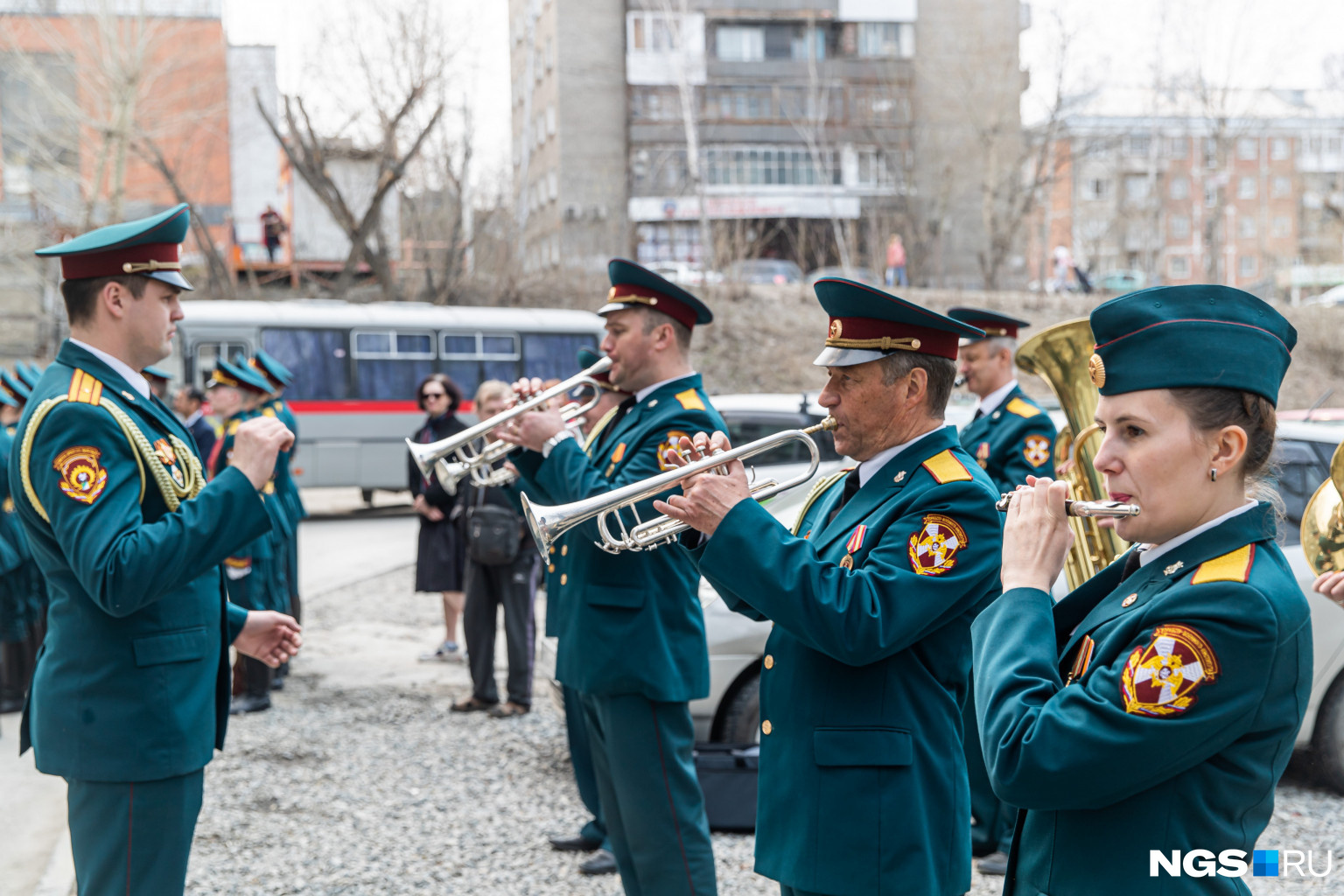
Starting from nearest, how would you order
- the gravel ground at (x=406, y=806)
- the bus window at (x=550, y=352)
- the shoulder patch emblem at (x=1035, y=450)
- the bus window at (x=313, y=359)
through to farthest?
1. the gravel ground at (x=406, y=806)
2. the shoulder patch emblem at (x=1035, y=450)
3. the bus window at (x=313, y=359)
4. the bus window at (x=550, y=352)

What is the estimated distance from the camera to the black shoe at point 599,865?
15.8ft

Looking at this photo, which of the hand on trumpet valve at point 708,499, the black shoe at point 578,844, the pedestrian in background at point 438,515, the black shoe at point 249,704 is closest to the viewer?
the hand on trumpet valve at point 708,499

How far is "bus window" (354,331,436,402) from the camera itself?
18.8 m

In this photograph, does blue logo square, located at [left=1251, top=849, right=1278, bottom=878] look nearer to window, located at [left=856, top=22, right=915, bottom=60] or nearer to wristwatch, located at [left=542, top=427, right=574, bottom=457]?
wristwatch, located at [left=542, top=427, right=574, bottom=457]

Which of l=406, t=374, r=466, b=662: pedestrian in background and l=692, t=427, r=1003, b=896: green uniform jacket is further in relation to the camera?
l=406, t=374, r=466, b=662: pedestrian in background

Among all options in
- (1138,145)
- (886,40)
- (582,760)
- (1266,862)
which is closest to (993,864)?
(582,760)

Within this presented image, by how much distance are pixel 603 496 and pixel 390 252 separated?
25.0 m

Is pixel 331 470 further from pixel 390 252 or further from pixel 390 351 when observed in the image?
pixel 390 252

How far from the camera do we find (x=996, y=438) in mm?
5559

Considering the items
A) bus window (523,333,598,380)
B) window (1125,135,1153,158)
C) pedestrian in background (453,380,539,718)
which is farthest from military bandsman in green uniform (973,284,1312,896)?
window (1125,135,1153,158)

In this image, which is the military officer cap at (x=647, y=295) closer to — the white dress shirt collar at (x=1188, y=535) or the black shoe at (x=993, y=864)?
the white dress shirt collar at (x=1188, y=535)

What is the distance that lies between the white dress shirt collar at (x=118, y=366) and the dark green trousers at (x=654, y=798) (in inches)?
67.1

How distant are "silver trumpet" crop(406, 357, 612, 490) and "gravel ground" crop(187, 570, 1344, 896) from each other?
1.61 metres

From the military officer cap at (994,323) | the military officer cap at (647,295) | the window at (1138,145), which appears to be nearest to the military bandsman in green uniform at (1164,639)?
the military officer cap at (647,295)
